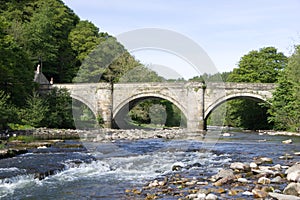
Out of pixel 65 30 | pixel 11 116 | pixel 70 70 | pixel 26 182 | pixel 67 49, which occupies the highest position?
pixel 65 30

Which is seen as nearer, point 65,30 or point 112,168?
point 112,168

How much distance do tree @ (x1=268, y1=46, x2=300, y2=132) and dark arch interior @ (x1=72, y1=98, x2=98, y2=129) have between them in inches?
769

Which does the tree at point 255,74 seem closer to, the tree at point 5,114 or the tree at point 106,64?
the tree at point 106,64

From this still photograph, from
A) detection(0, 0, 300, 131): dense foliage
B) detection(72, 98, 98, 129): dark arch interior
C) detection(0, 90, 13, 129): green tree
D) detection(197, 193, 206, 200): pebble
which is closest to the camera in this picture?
detection(197, 193, 206, 200): pebble

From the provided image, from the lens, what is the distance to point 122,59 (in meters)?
54.2

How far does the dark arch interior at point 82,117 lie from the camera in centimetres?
4128

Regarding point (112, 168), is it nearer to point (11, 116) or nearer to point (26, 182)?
point (26, 182)

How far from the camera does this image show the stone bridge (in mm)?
34656

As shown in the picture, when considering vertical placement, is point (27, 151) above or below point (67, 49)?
below

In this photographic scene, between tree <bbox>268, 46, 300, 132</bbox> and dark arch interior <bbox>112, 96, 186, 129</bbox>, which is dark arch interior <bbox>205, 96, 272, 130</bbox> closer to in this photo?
tree <bbox>268, 46, 300, 132</bbox>

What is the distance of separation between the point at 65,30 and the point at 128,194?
2230 inches

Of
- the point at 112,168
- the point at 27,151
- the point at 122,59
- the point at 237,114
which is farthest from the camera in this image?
the point at 122,59

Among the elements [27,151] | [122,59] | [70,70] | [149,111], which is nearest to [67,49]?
[70,70]

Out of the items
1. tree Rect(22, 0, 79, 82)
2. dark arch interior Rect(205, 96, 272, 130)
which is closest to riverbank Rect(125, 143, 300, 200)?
dark arch interior Rect(205, 96, 272, 130)
